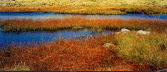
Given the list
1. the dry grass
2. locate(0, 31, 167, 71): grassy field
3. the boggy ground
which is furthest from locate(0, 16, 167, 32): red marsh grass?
the dry grass

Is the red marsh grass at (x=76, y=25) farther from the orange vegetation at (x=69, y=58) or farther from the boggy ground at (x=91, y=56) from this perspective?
the orange vegetation at (x=69, y=58)

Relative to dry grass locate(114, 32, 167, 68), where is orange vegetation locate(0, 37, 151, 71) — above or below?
below

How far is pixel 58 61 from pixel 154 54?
335 cm

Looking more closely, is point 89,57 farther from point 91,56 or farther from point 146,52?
point 146,52

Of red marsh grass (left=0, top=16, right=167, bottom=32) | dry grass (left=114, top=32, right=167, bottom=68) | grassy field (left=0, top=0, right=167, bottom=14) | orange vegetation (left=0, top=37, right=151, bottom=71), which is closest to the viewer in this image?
dry grass (left=114, top=32, right=167, bottom=68)

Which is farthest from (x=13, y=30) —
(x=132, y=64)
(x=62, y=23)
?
(x=132, y=64)

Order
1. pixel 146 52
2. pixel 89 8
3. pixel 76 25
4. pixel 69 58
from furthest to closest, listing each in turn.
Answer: pixel 89 8, pixel 76 25, pixel 69 58, pixel 146 52

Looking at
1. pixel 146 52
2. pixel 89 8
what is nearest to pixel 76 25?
pixel 146 52

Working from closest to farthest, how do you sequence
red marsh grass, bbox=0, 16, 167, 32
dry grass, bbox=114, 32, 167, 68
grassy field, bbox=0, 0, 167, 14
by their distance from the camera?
dry grass, bbox=114, 32, 167, 68
red marsh grass, bbox=0, 16, 167, 32
grassy field, bbox=0, 0, 167, 14

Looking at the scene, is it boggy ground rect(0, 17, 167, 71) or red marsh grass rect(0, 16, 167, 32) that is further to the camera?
red marsh grass rect(0, 16, 167, 32)

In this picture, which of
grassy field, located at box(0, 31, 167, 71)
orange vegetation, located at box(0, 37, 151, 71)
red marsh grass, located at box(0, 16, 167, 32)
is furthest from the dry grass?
red marsh grass, located at box(0, 16, 167, 32)

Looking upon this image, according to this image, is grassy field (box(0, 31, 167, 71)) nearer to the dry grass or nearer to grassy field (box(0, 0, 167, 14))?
the dry grass

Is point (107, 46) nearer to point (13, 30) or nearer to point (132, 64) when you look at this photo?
point (132, 64)

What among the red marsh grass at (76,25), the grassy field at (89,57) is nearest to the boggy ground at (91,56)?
the grassy field at (89,57)
